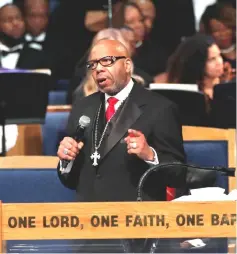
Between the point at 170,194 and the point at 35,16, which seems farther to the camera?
the point at 35,16

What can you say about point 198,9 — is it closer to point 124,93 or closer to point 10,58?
point 10,58

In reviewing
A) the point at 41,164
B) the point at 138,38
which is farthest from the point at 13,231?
the point at 138,38

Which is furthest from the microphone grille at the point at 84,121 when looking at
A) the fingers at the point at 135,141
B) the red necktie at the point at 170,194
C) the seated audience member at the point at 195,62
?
the seated audience member at the point at 195,62

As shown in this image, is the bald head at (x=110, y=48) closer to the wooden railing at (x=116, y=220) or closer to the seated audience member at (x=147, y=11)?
the wooden railing at (x=116, y=220)

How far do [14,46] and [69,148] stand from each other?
5556 mm

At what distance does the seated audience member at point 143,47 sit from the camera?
9016mm

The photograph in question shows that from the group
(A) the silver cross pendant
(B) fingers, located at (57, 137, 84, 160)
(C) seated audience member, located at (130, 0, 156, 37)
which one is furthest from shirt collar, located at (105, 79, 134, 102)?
(C) seated audience member, located at (130, 0, 156, 37)

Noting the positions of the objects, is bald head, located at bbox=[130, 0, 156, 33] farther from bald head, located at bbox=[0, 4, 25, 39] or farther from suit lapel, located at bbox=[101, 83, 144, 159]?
suit lapel, located at bbox=[101, 83, 144, 159]

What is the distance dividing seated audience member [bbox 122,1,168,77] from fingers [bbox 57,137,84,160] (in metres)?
4.96

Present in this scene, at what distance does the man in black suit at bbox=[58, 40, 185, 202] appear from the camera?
13.6 feet

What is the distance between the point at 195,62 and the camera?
22.8ft

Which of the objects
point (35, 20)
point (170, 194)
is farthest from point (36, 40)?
point (170, 194)

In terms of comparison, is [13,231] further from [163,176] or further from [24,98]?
[24,98]

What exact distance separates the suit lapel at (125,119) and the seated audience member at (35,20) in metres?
5.45
